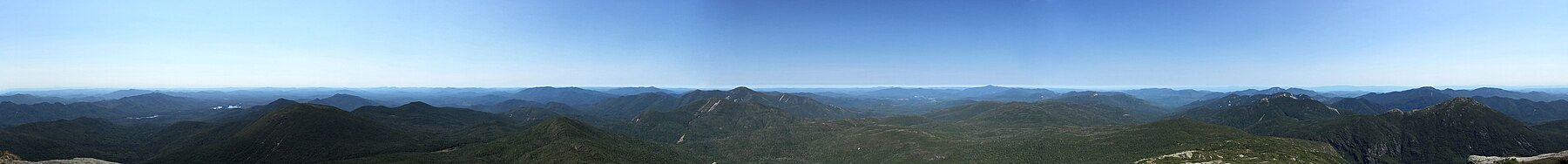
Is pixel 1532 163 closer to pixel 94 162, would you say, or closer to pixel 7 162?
pixel 7 162

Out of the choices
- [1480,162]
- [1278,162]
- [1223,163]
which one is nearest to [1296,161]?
[1278,162]

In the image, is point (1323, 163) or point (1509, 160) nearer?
point (1509, 160)

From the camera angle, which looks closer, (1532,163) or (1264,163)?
(1532,163)

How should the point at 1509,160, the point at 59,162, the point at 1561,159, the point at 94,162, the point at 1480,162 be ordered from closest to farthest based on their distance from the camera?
the point at 1561,159 → the point at 1509,160 → the point at 1480,162 → the point at 59,162 → the point at 94,162

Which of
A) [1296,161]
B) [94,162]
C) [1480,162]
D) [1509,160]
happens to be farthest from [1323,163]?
[94,162]

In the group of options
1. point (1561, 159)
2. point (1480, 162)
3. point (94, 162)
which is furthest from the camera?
point (94, 162)

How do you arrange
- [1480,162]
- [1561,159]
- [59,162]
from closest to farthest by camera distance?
[1561,159]
[1480,162]
[59,162]

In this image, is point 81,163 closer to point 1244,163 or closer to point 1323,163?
point 1244,163

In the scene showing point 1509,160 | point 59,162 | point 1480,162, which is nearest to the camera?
point 1509,160
